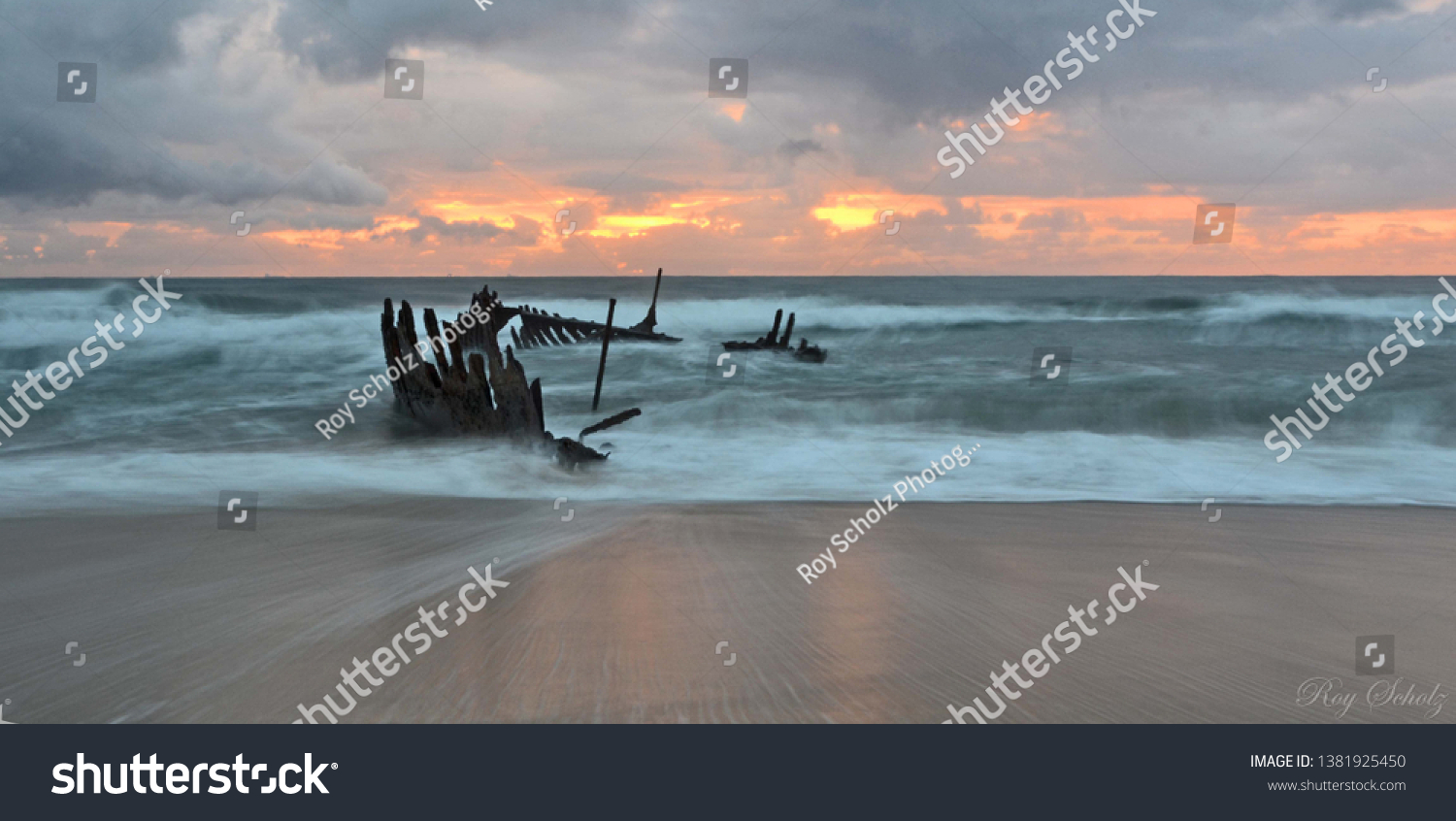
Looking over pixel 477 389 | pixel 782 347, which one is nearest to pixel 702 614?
pixel 477 389

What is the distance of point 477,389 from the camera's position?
987 centimetres

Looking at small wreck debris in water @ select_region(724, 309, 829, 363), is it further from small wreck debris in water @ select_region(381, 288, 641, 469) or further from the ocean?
small wreck debris in water @ select_region(381, 288, 641, 469)

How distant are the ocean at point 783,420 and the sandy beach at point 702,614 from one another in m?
1.42

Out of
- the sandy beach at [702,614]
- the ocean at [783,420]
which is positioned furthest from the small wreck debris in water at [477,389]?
the sandy beach at [702,614]

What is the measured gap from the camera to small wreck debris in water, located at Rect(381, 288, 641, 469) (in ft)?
30.8

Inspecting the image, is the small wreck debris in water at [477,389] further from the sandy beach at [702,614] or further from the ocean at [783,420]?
the sandy beach at [702,614]

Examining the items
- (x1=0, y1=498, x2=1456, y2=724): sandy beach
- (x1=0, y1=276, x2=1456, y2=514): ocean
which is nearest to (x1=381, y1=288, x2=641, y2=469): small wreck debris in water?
(x1=0, y1=276, x2=1456, y2=514): ocean

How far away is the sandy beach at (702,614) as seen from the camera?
3.34 meters

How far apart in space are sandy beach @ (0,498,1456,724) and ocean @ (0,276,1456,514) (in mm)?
1417

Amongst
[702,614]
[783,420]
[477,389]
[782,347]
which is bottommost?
[702,614]

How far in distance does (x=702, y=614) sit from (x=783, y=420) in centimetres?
846

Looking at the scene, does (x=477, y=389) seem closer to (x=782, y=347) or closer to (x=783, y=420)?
(x=783, y=420)

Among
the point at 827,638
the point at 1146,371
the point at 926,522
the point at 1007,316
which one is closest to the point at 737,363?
the point at 1146,371

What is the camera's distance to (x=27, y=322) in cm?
2723
